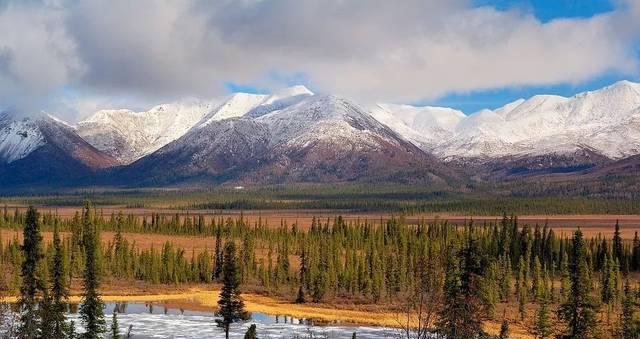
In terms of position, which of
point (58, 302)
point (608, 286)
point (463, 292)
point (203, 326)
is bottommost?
point (203, 326)

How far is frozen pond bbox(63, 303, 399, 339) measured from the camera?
340ft

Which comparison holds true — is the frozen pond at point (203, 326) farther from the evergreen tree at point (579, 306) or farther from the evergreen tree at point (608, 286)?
the evergreen tree at point (608, 286)

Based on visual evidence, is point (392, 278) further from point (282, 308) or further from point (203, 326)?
point (203, 326)

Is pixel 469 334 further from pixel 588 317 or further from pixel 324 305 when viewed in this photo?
pixel 324 305

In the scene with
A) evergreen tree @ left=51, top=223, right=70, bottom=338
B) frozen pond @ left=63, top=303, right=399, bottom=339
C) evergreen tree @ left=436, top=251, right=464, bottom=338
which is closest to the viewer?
evergreen tree @ left=436, top=251, right=464, bottom=338

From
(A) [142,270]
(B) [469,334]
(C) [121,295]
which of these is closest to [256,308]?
(C) [121,295]

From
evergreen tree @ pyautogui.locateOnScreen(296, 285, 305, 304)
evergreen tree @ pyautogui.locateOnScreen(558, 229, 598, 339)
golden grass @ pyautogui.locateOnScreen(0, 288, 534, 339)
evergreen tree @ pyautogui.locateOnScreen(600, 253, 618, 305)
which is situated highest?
evergreen tree @ pyautogui.locateOnScreen(558, 229, 598, 339)

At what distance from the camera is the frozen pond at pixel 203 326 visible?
104 meters

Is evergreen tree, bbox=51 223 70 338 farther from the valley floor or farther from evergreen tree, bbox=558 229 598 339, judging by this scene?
evergreen tree, bbox=558 229 598 339

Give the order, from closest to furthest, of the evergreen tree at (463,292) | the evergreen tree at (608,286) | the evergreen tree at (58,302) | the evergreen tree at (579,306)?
the evergreen tree at (463,292) → the evergreen tree at (58,302) → the evergreen tree at (579,306) → the evergreen tree at (608,286)

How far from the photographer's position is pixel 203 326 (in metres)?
114

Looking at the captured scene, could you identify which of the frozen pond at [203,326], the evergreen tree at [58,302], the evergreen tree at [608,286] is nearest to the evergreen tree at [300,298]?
the frozen pond at [203,326]

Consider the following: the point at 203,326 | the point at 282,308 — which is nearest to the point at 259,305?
the point at 282,308

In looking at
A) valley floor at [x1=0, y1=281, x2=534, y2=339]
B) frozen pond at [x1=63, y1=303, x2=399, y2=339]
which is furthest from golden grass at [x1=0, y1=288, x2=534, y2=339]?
frozen pond at [x1=63, y1=303, x2=399, y2=339]
